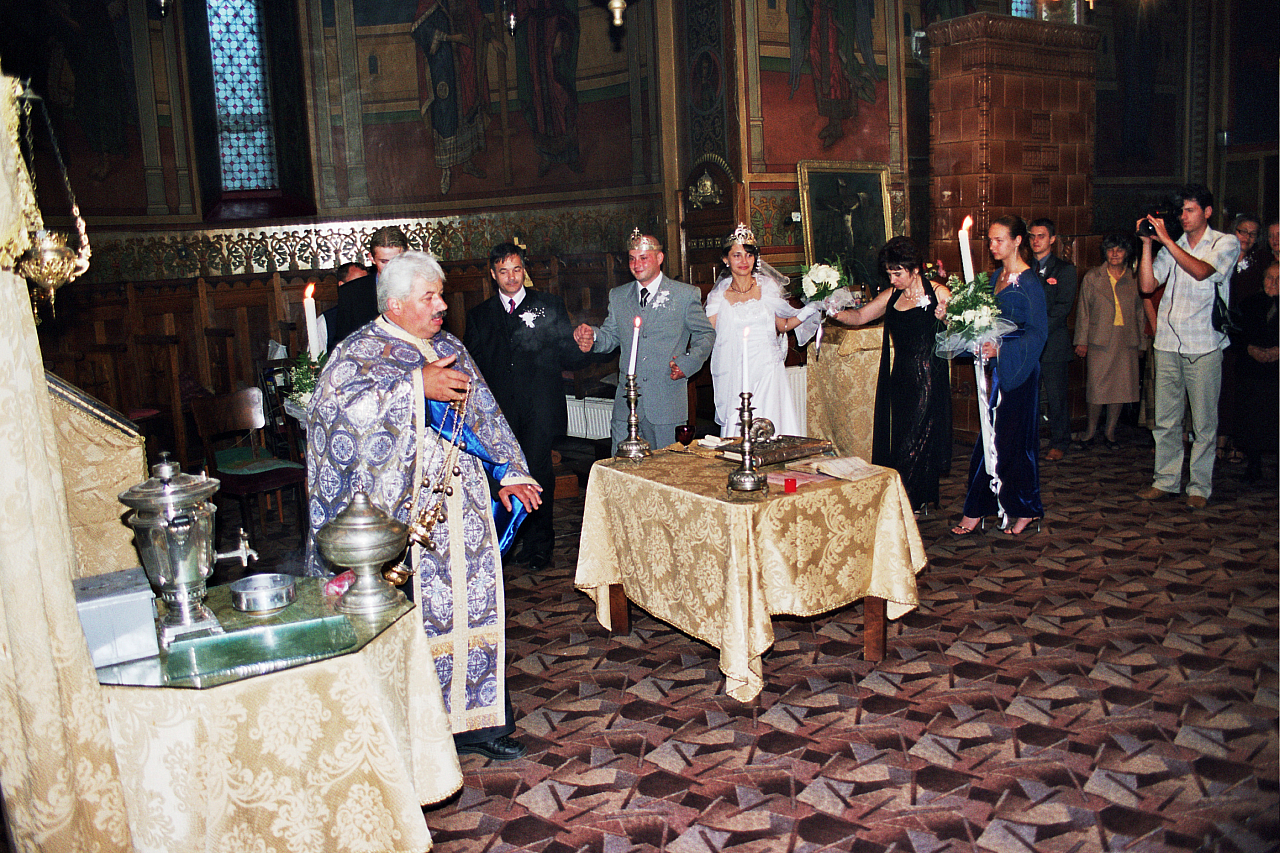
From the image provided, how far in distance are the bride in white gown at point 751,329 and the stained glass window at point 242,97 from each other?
7576mm

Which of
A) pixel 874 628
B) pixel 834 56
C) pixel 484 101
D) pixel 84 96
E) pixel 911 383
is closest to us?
pixel 874 628

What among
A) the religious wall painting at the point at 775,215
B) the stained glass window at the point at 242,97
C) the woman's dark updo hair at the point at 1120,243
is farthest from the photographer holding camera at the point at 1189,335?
the stained glass window at the point at 242,97

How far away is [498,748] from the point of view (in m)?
3.33

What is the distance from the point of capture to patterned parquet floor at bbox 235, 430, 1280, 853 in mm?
2795

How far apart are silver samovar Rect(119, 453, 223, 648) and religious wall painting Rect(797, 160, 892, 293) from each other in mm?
8100

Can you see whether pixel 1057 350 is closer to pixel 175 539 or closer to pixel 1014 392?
pixel 1014 392

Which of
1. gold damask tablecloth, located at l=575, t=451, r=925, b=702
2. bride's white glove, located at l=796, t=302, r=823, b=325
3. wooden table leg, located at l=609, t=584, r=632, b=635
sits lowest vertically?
wooden table leg, located at l=609, t=584, r=632, b=635

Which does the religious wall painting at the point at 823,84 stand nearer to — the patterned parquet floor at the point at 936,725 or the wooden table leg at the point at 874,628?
the patterned parquet floor at the point at 936,725

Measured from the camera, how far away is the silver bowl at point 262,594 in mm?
2430

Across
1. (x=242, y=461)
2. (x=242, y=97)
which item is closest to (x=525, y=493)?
(x=242, y=461)

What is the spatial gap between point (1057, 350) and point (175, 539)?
7435 mm

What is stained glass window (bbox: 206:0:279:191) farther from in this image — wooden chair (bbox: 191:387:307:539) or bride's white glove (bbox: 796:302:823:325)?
bride's white glove (bbox: 796:302:823:325)

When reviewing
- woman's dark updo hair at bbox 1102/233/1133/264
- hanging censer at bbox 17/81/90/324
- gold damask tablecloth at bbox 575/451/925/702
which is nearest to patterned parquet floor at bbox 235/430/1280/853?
gold damask tablecloth at bbox 575/451/925/702

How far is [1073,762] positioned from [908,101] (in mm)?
9908
